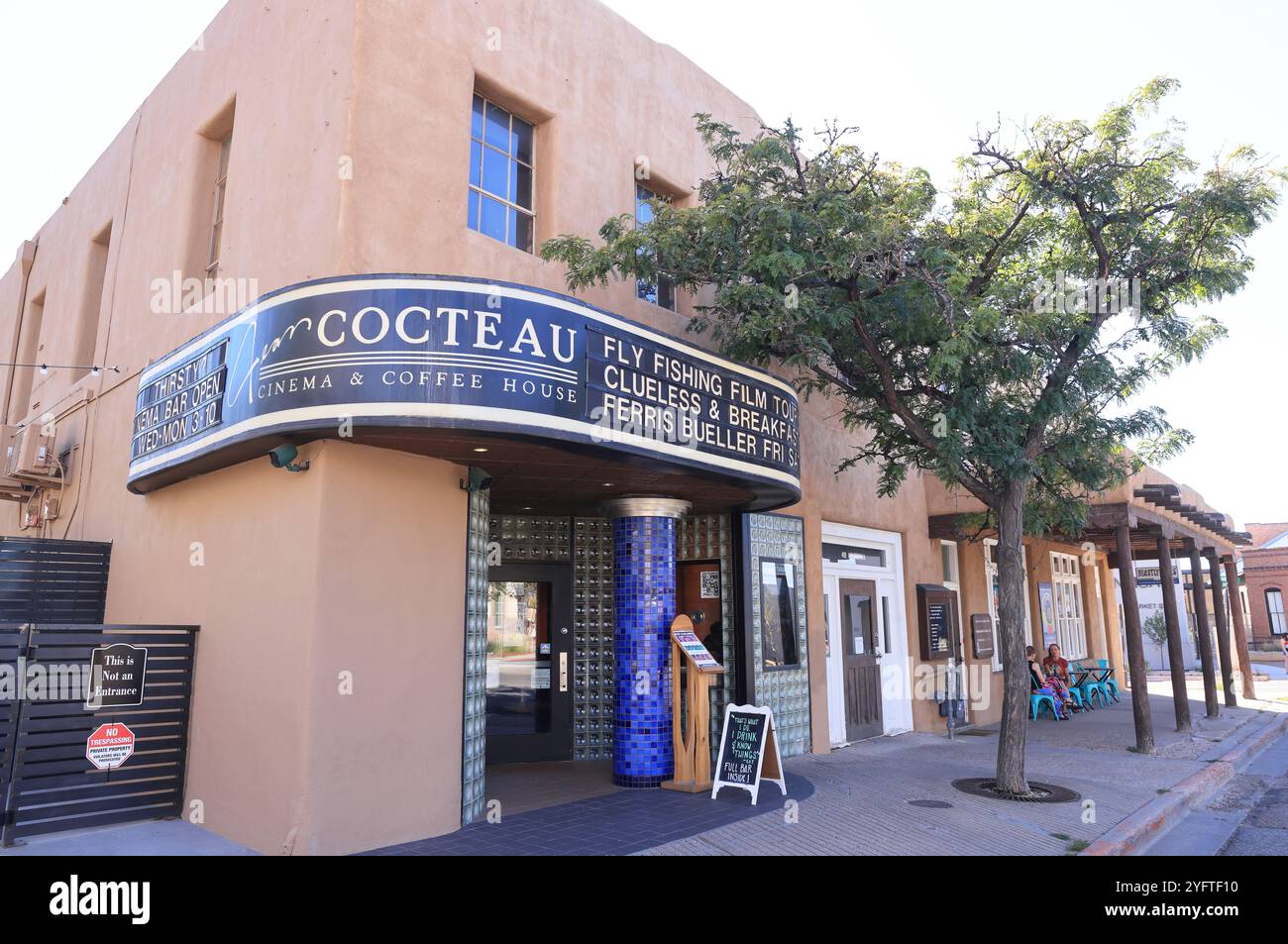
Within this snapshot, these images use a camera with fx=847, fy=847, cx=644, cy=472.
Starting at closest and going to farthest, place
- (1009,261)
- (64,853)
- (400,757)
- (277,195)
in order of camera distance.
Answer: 1. (64,853)
2. (400,757)
3. (277,195)
4. (1009,261)

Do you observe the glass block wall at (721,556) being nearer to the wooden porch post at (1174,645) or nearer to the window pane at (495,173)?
the window pane at (495,173)

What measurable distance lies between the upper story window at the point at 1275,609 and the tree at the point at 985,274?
149 feet

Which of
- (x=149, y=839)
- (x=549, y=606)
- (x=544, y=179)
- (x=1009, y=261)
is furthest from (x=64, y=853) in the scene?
(x=1009, y=261)

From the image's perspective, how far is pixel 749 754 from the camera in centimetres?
862

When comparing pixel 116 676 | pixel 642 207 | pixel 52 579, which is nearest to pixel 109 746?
pixel 116 676

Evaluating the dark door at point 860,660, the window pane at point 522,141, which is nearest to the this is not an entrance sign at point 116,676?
the window pane at point 522,141

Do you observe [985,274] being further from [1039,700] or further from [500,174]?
[1039,700]

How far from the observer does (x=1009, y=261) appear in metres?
10.6

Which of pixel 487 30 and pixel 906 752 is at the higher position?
pixel 487 30

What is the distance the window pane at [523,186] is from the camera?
9188 mm

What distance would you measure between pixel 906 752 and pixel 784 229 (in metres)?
7.61

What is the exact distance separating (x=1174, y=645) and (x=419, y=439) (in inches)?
522

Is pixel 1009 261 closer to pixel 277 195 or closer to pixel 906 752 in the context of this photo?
pixel 906 752

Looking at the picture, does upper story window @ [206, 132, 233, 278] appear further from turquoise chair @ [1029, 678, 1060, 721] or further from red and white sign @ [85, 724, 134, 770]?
turquoise chair @ [1029, 678, 1060, 721]
